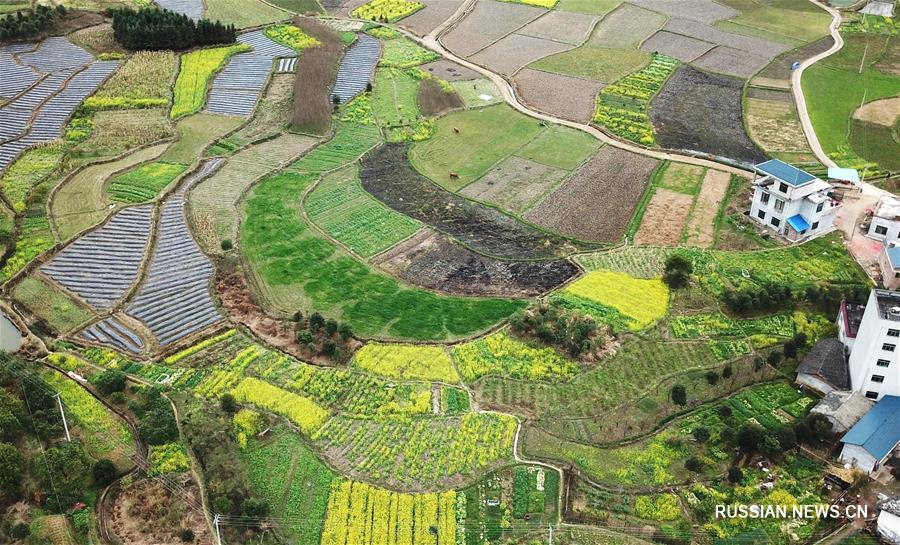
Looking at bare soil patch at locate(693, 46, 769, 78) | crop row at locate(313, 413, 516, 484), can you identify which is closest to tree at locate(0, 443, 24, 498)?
crop row at locate(313, 413, 516, 484)

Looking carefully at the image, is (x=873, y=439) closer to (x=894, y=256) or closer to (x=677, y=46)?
(x=894, y=256)

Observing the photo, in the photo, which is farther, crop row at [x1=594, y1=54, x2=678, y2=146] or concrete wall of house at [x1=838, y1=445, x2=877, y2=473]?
crop row at [x1=594, y1=54, x2=678, y2=146]

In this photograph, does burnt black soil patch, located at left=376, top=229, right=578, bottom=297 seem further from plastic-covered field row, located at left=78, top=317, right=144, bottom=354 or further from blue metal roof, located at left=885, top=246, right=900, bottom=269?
blue metal roof, located at left=885, top=246, right=900, bottom=269

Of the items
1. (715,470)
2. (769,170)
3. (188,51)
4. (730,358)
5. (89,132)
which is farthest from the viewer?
(188,51)

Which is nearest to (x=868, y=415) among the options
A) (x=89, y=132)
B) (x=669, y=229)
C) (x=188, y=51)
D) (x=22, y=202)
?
(x=669, y=229)

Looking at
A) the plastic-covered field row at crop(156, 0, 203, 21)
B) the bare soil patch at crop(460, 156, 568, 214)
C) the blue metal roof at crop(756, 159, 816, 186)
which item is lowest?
the bare soil patch at crop(460, 156, 568, 214)

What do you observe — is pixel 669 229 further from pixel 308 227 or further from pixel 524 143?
pixel 308 227
